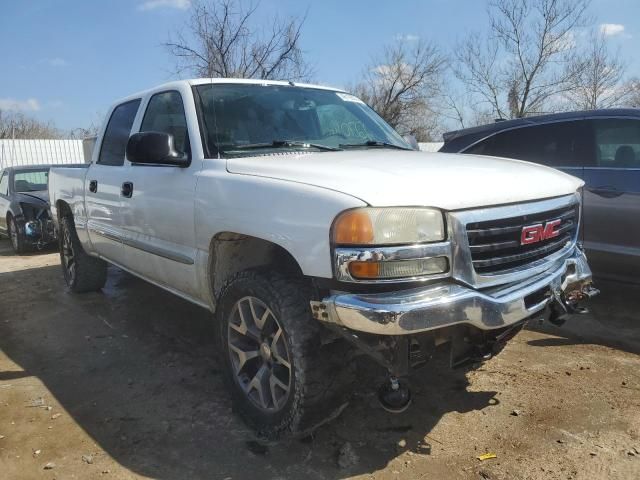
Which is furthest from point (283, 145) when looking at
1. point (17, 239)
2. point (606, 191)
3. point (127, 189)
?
point (17, 239)

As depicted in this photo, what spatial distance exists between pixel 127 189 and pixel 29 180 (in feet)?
24.0

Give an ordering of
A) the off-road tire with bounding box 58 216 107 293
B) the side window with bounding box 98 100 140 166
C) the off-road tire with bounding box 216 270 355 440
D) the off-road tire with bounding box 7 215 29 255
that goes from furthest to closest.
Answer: the off-road tire with bounding box 7 215 29 255 < the off-road tire with bounding box 58 216 107 293 < the side window with bounding box 98 100 140 166 < the off-road tire with bounding box 216 270 355 440

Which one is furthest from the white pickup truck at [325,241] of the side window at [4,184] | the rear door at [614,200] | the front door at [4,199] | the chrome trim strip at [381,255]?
the side window at [4,184]

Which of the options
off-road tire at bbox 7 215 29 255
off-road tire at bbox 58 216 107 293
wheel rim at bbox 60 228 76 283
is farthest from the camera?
off-road tire at bbox 7 215 29 255

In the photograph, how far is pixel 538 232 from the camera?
270 cm

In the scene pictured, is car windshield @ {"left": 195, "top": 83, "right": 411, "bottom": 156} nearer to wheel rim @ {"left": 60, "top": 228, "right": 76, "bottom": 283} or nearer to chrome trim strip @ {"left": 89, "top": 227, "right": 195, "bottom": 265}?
chrome trim strip @ {"left": 89, "top": 227, "right": 195, "bottom": 265}

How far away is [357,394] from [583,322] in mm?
2462

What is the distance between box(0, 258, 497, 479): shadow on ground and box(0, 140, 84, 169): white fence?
14.3 m

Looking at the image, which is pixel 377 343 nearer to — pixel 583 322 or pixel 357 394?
pixel 357 394

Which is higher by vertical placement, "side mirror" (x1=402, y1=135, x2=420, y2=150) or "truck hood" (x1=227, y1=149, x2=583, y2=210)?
"side mirror" (x1=402, y1=135, x2=420, y2=150)

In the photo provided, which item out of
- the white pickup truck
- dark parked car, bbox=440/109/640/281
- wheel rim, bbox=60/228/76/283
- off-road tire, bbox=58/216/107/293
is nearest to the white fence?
wheel rim, bbox=60/228/76/283

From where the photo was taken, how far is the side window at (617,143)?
4688 millimetres

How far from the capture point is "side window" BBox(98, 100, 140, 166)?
447 centimetres

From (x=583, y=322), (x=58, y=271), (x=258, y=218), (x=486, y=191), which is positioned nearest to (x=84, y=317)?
(x=58, y=271)
